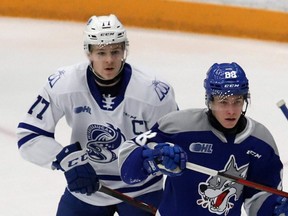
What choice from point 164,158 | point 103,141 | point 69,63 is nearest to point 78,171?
point 103,141

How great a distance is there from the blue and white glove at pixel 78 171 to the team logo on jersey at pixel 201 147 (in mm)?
447

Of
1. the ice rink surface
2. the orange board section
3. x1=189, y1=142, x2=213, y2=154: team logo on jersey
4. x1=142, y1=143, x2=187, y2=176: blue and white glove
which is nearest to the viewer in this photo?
x1=142, y1=143, x2=187, y2=176: blue and white glove

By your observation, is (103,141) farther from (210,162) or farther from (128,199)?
(210,162)

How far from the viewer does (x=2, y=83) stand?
5.28m

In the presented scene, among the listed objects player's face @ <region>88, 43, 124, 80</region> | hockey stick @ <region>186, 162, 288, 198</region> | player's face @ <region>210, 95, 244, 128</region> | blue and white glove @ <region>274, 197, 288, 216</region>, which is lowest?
blue and white glove @ <region>274, 197, 288, 216</region>

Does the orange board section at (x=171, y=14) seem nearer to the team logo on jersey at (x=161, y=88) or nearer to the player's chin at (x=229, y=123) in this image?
the team logo on jersey at (x=161, y=88)

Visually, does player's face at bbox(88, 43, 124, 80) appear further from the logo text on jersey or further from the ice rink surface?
the ice rink surface

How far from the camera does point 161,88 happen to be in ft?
9.25

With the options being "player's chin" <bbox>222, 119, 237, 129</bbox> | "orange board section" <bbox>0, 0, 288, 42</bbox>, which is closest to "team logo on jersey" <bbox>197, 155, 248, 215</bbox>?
"player's chin" <bbox>222, 119, 237, 129</bbox>

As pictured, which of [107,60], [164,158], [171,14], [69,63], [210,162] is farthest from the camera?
[171,14]

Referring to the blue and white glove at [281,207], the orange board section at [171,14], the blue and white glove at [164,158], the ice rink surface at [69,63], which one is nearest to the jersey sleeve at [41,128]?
the blue and white glove at [164,158]

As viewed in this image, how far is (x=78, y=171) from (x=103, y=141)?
143 millimetres

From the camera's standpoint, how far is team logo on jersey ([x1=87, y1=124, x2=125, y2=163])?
2816 millimetres

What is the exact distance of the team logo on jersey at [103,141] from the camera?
9.24 feet
